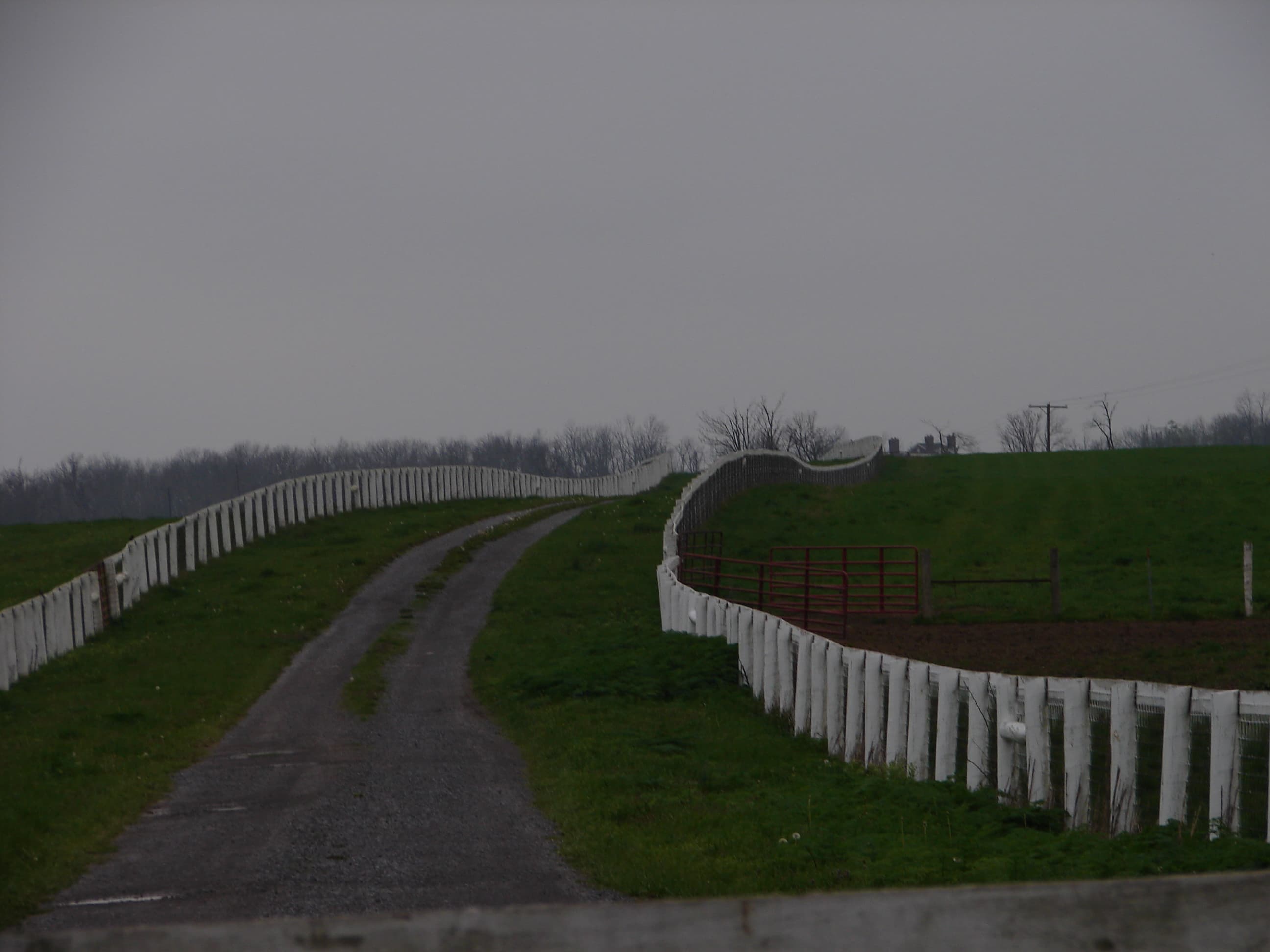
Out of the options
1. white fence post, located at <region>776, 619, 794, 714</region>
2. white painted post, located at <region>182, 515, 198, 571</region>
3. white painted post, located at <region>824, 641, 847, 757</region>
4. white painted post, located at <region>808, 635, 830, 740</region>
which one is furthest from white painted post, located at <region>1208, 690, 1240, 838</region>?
white painted post, located at <region>182, 515, 198, 571</region>

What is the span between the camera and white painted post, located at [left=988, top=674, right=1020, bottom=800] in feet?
27.6

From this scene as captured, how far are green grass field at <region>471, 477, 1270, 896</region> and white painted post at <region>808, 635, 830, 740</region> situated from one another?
20cm

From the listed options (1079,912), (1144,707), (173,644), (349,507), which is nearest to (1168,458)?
(349,507)

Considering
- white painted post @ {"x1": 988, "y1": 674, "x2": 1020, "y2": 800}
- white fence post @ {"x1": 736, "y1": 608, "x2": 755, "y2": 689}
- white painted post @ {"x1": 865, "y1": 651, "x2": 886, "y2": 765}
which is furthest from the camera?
white fence post @ {"x1": 736, "y1": 608, "x2": 755, "y2": 689}

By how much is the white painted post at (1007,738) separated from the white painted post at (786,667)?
4.53 meters

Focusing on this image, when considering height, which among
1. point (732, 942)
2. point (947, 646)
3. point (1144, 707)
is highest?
point (732, 942)

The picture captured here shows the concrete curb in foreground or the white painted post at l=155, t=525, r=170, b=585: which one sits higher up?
the concrete curb in foreground

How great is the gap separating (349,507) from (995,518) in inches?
786

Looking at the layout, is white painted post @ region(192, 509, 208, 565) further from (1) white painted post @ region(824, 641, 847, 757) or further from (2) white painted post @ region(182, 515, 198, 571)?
(1) white painted post @ region(824, 641, 847, 757)

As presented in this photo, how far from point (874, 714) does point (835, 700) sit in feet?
3.53

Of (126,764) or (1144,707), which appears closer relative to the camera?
(1144,707)

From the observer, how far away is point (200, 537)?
27922mm

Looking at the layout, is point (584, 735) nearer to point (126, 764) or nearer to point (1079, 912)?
point (126, 764)

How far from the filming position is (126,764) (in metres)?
12.0
